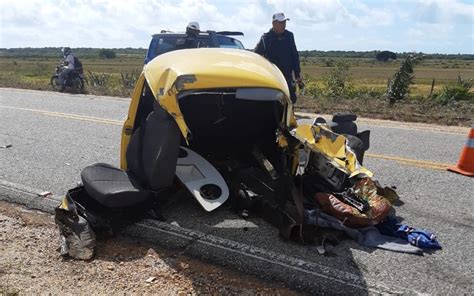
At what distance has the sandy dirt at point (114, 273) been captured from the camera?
3369mm

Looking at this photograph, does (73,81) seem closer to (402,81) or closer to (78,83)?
(78,83)

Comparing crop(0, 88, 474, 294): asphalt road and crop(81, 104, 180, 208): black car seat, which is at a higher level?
crop(81, 104, 180, 208): black car seat

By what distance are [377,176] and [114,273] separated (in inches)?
148

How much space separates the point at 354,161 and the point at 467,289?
5.41 feet

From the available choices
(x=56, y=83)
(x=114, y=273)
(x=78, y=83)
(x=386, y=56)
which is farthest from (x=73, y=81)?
(x=386, y=56)

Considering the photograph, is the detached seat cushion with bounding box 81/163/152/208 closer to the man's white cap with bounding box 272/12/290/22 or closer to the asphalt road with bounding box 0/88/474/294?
the asphalt road with bounding box 0/88/474/294

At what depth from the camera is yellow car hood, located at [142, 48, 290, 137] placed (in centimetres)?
389

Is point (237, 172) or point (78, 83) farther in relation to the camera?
point (78, 83)

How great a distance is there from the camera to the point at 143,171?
177 inches

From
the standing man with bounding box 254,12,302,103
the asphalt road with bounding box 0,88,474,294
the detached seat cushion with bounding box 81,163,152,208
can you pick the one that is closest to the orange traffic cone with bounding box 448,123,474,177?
the asphalt road with bounding box 0,88,474,294

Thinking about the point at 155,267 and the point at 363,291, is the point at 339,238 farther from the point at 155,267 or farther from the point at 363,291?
the point at 155,267

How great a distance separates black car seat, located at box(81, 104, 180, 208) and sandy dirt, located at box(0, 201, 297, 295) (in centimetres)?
44

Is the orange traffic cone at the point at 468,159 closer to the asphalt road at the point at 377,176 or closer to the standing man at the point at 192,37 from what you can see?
the asphalt road at the point at 377,176

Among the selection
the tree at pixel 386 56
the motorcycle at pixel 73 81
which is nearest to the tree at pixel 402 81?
the motorcycle at pixel 73 81
